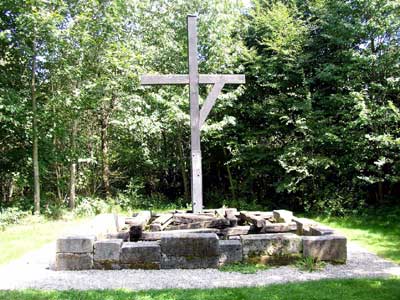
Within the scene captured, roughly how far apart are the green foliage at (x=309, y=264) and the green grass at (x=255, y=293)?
2.22 ft

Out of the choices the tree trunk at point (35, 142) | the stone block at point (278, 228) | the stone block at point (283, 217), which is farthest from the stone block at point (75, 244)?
the tree trunk at point (35, 142)

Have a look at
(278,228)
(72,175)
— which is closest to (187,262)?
(278,228)

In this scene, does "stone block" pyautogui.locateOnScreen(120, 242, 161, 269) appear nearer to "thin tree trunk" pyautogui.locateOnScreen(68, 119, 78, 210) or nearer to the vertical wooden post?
the vertical wooden post

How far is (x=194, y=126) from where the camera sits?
641cm

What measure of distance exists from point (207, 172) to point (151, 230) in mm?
7991

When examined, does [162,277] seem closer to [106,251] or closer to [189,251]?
[189,251]

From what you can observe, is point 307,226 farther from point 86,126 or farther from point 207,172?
point 86,126

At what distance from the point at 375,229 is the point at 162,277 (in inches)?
230

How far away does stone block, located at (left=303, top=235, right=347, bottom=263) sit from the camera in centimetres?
488

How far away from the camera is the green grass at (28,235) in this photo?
607cm

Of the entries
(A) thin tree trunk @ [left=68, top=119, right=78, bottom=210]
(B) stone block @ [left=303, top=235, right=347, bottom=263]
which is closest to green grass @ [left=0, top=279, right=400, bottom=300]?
(B) stone block @ [left=303, top=235, right=347, bottom=263]

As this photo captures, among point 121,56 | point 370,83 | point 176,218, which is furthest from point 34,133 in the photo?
point 370,83

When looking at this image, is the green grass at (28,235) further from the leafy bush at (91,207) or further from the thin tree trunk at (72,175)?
the thin tree trunk at (72,175)

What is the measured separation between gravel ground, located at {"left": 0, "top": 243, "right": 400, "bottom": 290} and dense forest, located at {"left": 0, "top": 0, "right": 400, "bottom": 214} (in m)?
5.09
